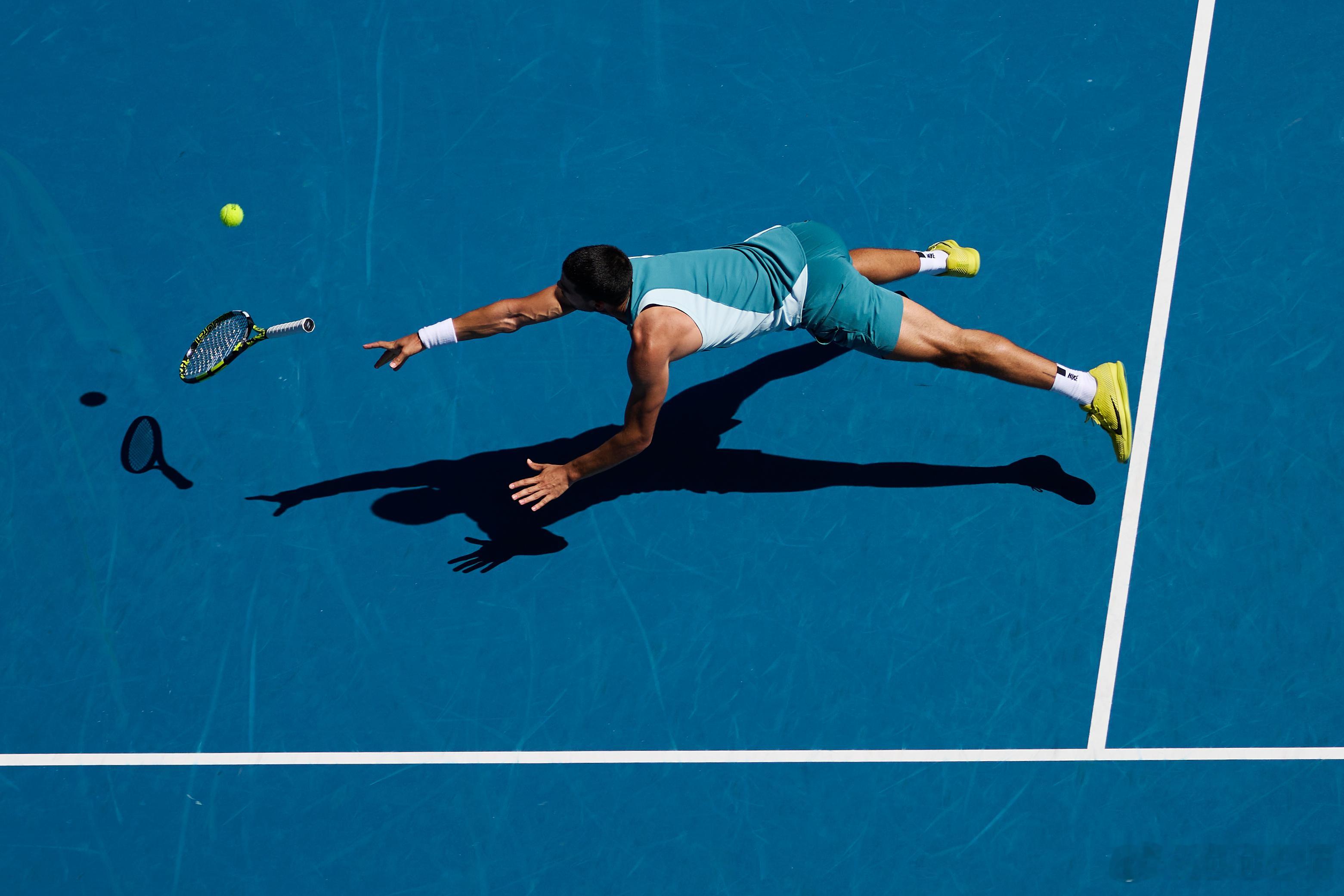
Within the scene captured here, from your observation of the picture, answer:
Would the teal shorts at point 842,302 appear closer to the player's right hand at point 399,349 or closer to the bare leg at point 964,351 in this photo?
the bare leg at point 964,351

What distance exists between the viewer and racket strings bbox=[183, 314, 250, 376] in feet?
18.0

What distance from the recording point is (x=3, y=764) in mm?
5477

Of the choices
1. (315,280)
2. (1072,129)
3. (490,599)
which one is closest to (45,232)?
(315,280)

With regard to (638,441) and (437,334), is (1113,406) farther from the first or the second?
(437,334)

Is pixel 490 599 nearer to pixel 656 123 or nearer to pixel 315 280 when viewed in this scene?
pixel 315 280

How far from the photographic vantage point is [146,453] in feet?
18.5

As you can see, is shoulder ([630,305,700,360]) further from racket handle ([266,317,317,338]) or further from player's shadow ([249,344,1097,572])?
racket handle ([266,317,317,338])

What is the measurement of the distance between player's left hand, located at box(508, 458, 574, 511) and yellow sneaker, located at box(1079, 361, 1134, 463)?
8.69ft

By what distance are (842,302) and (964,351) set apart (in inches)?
27.3

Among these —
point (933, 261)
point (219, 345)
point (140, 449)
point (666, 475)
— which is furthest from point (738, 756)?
point (140, 449)

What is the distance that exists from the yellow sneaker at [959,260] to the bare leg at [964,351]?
0.51m

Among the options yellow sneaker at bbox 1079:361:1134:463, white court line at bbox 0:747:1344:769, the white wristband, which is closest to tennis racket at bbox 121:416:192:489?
white court line at bbox 0:747:1344:769

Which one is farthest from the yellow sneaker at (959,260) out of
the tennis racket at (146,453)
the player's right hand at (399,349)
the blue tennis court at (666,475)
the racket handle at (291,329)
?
the tennis racket at (146,453)

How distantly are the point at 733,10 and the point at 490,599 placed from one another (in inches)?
141
